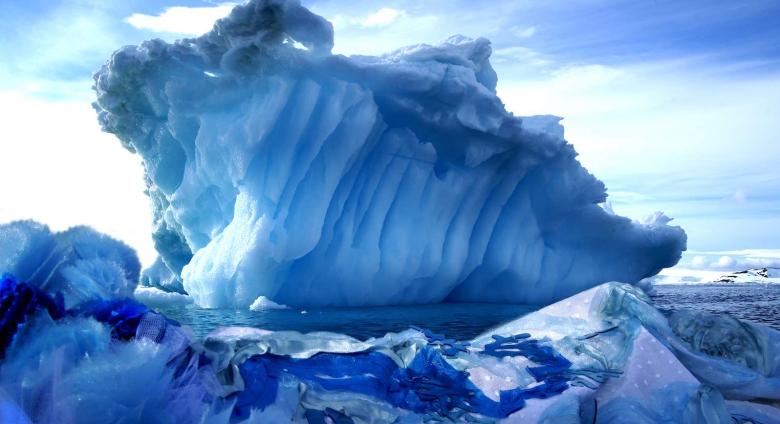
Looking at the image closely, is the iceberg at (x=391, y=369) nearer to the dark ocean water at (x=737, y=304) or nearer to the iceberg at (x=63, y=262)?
the iceberg at (x=63, y=262)

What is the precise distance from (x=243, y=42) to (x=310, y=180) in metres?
2.19

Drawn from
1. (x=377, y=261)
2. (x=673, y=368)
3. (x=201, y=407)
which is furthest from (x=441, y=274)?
(x=201, y=407)

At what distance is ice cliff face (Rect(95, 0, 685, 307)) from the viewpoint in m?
8.84

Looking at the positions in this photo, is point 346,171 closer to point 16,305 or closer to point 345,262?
point 345,262

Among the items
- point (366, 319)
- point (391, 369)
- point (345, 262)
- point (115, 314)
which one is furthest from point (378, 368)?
point (345, 262)

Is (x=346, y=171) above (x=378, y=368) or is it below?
above

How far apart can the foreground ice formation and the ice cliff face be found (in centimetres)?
667

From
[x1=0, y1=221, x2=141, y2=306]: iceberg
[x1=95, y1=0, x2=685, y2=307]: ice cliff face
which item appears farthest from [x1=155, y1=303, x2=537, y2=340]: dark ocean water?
[x1=0, y1=221, x2=141, y2=306]: iceberg

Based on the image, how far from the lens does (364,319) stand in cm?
755

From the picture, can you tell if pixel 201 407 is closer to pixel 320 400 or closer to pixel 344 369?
pixel 320 400

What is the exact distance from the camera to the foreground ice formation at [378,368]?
1.37 m

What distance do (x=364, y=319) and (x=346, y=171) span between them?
274 cm

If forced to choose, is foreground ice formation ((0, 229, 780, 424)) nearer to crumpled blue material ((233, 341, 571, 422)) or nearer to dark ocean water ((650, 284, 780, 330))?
crumpled blue material ((233, 341, 571, 422))

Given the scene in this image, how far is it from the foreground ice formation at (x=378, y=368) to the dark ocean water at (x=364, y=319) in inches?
123
